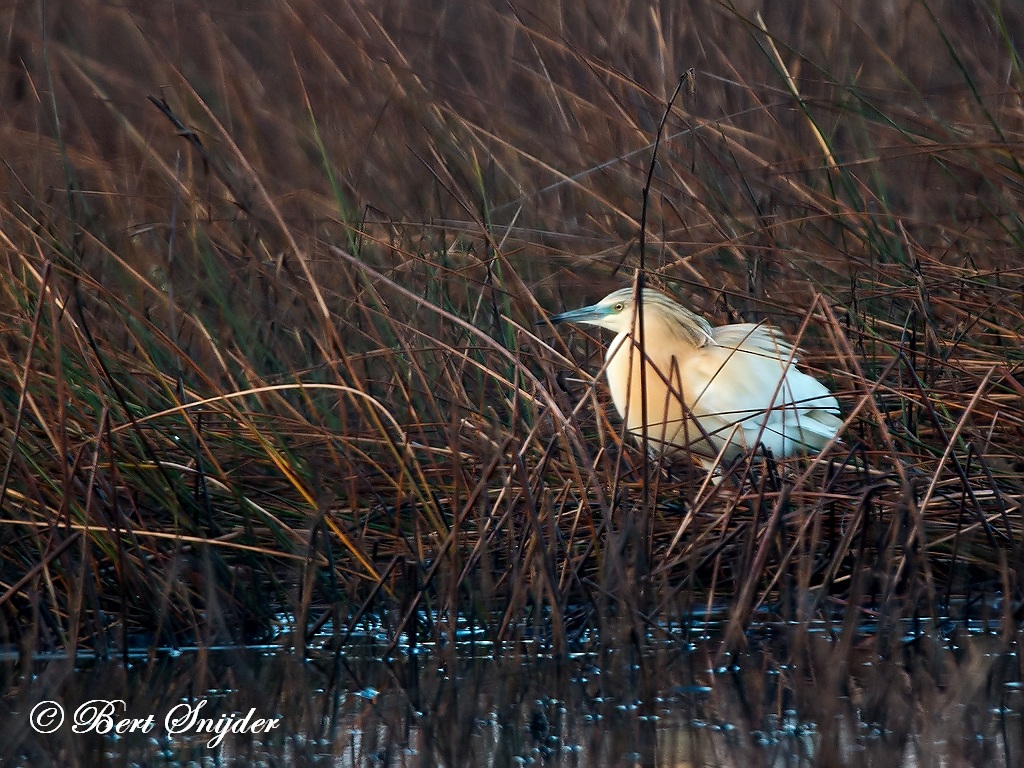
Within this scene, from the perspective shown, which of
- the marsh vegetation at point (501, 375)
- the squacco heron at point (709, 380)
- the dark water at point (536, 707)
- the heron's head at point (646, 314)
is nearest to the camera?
the dark water at point (536, 707)

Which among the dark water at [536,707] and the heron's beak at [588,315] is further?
the heron's beak at [588,315]

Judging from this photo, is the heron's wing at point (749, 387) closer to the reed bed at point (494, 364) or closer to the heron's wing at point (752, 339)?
the heron's wing at point (752, 339)

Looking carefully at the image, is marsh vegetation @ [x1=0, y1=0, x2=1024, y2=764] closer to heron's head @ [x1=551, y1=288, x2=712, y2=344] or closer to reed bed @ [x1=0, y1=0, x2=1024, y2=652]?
reed bed @ [x1=0, y1=0, x2=1024, y2=652]

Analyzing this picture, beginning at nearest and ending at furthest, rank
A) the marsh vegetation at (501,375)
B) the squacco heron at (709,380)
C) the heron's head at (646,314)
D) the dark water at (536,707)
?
the dark water at (536,707) < the marsh vegetation at (501,375) < the squacco heron at (709,380) < the heron's head at (646,314)

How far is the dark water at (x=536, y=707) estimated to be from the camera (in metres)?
2.56

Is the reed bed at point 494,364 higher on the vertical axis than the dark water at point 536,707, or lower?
higher

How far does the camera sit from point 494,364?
4426 millimetres

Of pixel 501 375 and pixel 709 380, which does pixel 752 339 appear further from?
pixel 501 375

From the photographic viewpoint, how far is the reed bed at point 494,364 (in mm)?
3297

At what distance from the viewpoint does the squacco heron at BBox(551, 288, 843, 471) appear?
13.9 feet

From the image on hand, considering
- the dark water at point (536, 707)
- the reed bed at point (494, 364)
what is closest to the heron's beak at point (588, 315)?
the reed bed at point (494, 364)

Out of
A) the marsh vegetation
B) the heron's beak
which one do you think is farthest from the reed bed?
the heron's beak

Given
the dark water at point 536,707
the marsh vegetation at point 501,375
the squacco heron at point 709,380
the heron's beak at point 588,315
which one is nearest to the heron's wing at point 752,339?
the squacco heron at point 709,380

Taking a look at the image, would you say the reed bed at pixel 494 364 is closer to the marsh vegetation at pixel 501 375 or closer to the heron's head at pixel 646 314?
the marsh vegetation at pixel 501 375
